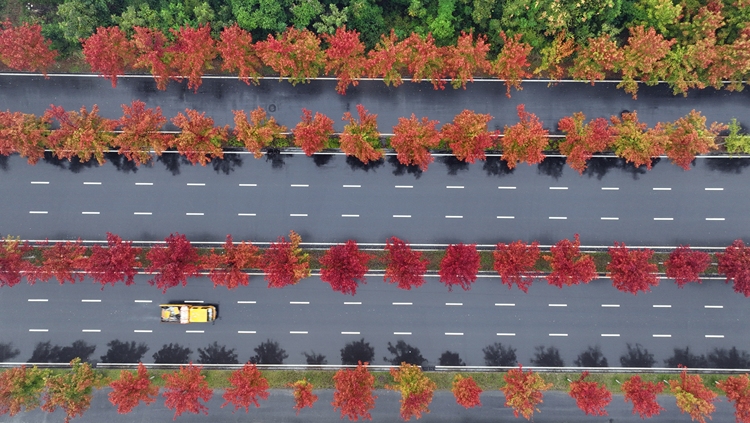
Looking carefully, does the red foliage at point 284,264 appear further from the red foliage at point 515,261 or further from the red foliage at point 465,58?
the red foliage at point 465,58

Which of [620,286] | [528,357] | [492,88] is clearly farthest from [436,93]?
[528,357]

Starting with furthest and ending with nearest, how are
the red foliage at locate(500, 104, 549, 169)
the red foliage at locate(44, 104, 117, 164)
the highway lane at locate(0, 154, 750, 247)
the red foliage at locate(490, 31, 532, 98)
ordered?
the highway lane at locate(0, 154, 750, 247) < the red foliage at locate(44, 104, 117, 164) < the red foliage at locate(500, 104, 549, 169) < the red foliage at locate(490, 31, 532, 98)

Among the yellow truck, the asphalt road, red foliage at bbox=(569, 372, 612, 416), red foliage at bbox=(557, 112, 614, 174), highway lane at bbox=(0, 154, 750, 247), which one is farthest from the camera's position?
highway lane at bbox=(0, 154, 750, 247)

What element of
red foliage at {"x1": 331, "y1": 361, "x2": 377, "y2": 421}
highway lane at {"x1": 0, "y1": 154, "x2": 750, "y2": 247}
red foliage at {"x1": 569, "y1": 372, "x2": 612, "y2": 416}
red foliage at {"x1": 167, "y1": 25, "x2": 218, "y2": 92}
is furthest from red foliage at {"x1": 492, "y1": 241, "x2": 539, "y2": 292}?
red foliage at {"x1": 167, "y1": 25, "x2": 218, "y2": 92}

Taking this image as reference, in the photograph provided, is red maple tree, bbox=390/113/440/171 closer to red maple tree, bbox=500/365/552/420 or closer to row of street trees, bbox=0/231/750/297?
row of street trees, bbox=0/231/750/297

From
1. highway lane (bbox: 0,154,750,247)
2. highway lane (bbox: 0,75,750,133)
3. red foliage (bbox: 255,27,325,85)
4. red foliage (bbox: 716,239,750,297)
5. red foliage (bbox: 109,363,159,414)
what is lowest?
red foliage (bbox: 109,363,159,414)

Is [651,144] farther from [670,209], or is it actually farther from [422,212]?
[422,212]
